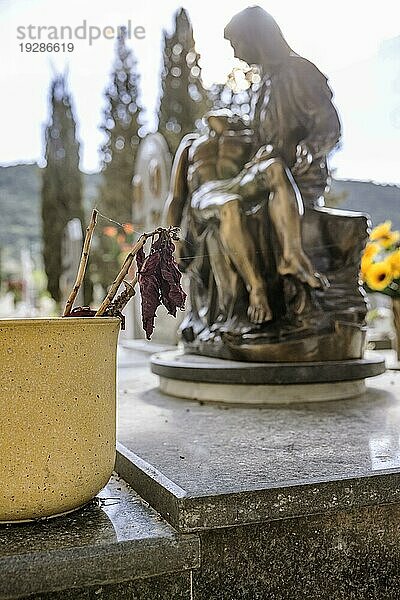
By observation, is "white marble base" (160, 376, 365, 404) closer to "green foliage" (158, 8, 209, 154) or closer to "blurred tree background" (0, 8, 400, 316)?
"blurred tree background" (0, 8, 400, 316)

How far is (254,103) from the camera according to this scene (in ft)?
7.05

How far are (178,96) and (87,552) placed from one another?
8744 millimetres

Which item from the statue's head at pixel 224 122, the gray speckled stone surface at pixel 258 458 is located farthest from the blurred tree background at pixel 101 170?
the gray speckled stone surface at pixel 258 458

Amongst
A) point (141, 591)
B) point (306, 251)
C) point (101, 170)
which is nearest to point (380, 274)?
point (306, 251)

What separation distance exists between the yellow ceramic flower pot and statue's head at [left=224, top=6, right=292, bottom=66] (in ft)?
4.31

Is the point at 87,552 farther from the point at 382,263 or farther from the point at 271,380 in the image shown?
the point at 382,263

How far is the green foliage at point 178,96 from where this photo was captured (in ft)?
29.3

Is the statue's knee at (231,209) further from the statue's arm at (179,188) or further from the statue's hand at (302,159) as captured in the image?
the statue's arm at (179,188)

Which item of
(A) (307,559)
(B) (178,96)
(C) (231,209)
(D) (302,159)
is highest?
(B) (178,96)

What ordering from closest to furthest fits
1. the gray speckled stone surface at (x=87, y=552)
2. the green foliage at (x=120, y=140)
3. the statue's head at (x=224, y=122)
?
1. the gray speckled stone surface at (x=87, y=552)
2. the statue's head at (x=224, y=122)
3. the green foliage at (x=120, y=140)

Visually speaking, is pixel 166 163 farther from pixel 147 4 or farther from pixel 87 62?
pixel 147 4

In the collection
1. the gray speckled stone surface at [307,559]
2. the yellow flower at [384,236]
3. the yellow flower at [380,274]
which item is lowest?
the gray speckled stone surface at [307,559]

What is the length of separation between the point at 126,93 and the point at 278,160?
8027mm

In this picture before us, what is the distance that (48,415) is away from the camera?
0.92 meters
